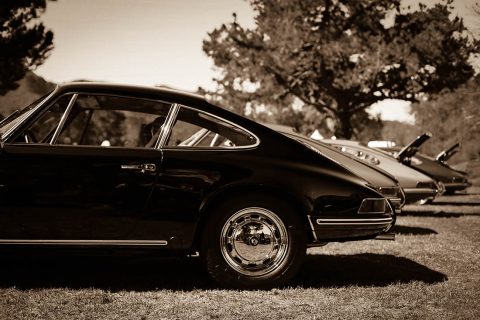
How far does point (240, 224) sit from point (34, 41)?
73.6ft

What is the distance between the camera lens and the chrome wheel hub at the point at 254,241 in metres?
4.27

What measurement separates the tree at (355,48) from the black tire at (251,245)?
1003 inches

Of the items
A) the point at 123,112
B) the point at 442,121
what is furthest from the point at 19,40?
the point at 442,121

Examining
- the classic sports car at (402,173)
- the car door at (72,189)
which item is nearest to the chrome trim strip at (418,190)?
the classic sports car at (402,173)

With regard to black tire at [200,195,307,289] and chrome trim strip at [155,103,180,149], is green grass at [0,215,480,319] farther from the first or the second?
chrome trim strip at [155,103,180,149]

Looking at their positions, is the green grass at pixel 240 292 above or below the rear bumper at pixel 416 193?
below

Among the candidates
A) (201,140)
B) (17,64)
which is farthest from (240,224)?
(17,64)

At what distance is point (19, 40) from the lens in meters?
23.4

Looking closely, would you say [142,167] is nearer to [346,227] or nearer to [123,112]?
[123,112]

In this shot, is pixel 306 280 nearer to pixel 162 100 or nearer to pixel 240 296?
pixel 240 296

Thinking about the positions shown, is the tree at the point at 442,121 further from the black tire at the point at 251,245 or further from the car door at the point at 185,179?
the car door at the point at 185,179

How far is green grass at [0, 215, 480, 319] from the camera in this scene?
372 centimetres

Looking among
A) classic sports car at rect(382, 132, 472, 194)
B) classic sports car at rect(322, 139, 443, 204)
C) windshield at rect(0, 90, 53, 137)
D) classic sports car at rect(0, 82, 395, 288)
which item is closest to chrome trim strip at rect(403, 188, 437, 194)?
classic sports car at rect(322, 139, 443, 204)

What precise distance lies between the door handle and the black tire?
0.57 meters
